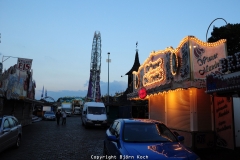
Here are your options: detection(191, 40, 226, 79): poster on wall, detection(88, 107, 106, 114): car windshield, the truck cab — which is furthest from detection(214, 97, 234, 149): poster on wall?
detection(88, 107, 106, 114): car windshield

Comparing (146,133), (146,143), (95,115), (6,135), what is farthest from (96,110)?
(146,143)

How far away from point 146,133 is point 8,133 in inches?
245

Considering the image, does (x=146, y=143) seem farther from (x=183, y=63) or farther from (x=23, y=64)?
(x=23, y=64)

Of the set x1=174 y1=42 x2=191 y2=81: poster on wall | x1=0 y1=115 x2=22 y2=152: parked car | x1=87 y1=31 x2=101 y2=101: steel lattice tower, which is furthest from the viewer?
x1=87 y1=31 x2=101 y2=101: steel lattice tower

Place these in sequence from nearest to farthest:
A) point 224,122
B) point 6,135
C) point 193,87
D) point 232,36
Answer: point 6,135 < point 193,87 < point 224,122 < point 232,36

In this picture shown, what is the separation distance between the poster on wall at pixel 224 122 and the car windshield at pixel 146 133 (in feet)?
16.5

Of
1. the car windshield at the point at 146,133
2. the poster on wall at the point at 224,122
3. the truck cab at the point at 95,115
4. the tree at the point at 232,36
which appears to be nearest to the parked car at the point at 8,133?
the car windshield at the point at 146,133

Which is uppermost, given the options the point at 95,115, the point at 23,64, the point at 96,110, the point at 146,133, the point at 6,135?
the point at 23,64

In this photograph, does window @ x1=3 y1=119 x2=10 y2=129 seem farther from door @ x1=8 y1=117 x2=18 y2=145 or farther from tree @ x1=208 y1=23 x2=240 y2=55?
tree @ x1=208 y1=23 x2=240 y2=55

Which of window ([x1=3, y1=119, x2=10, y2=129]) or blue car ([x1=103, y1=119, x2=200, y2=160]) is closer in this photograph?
blue car ([x1=103, y1=119, x2=200, y2=160])

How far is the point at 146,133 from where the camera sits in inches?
235

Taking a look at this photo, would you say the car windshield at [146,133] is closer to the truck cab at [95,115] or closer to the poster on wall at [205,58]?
the poster on wall at [205,58]

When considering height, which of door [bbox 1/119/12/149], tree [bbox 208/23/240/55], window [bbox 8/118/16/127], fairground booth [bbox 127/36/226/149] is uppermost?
tree [bbox 208/23/240/55]

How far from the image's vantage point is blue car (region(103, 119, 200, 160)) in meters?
4.65
